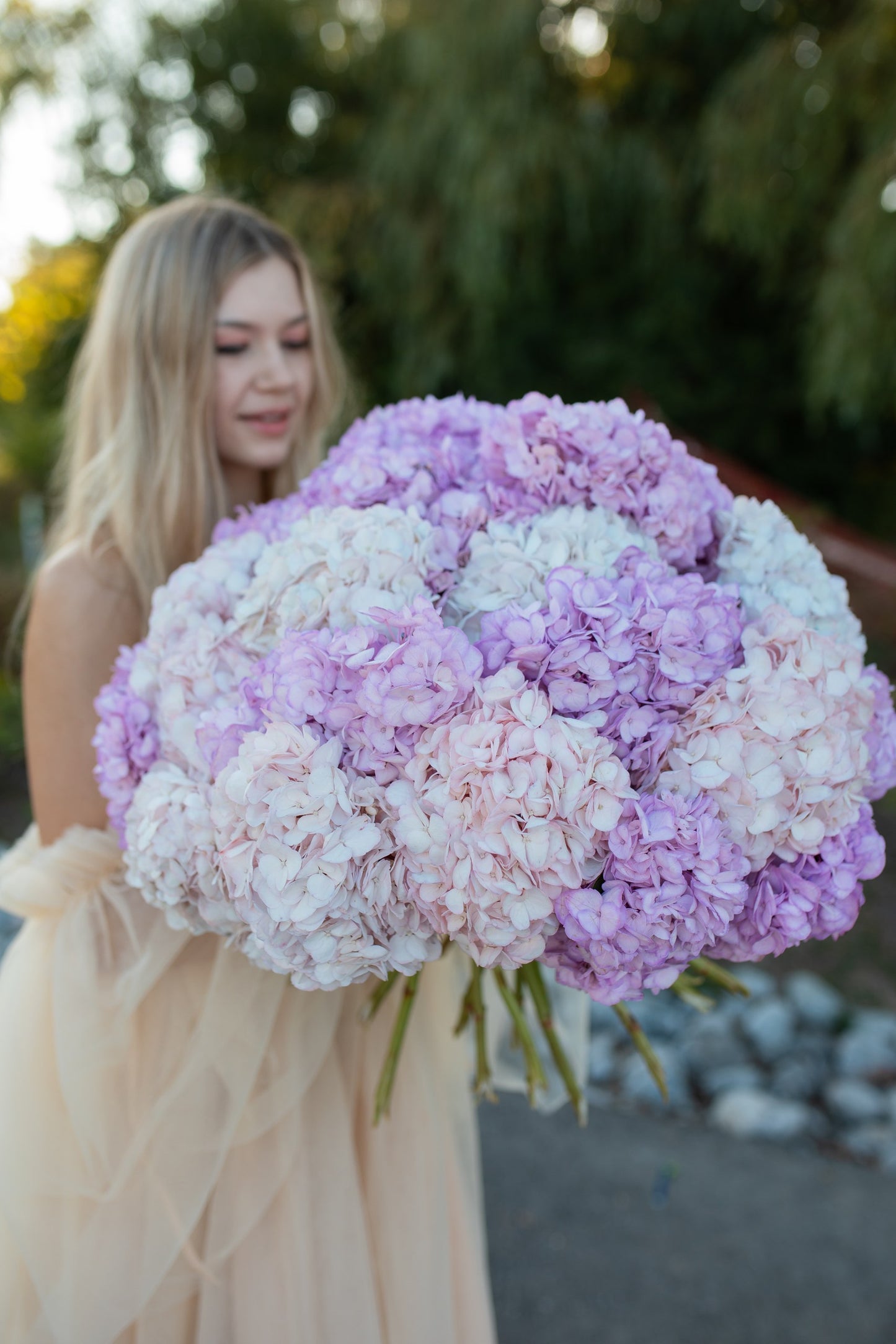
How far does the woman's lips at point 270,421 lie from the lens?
1.88m

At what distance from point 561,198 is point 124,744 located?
6.41 meters

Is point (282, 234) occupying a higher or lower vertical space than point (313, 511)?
higher

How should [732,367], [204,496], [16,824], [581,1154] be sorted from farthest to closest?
[732,367], [16,824], [581,1154], [204,496]

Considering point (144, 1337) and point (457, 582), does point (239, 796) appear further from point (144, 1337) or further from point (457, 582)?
point (144, 1337)

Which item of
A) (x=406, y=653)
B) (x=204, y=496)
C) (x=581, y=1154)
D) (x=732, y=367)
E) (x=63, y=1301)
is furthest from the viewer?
(x=732, y=367)

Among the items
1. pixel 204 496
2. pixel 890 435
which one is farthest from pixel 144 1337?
pixel 890 435

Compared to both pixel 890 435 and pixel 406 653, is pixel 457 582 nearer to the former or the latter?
pixel 406 653

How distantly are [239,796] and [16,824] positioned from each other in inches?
211

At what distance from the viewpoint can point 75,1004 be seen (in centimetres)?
148

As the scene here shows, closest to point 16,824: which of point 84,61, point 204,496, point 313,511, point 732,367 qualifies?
point 204,496

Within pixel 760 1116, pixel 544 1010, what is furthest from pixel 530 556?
pixel 760 1116

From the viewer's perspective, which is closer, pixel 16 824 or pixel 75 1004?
pixel 75 1004

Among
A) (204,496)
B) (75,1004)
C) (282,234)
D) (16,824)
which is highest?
(282,234)

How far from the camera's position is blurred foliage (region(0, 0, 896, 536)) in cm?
538
